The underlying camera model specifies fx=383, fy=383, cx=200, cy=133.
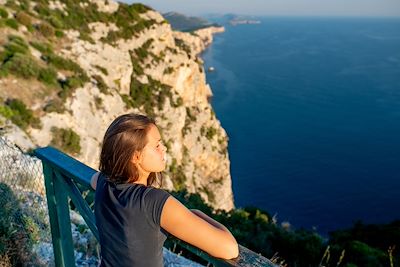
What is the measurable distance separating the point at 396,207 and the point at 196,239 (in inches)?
1997

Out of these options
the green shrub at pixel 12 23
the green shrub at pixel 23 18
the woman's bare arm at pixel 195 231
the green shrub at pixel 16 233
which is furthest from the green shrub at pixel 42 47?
the woman's bare arm at pixel 195 231

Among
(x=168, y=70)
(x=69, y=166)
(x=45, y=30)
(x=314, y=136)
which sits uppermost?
(x=45, y=30)

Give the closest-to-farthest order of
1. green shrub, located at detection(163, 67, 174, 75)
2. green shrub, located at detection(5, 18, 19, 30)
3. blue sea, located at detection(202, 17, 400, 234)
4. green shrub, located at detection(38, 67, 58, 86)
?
green shrub, located at detection(38, 67, 58, 86) < green shrub, located at detection(5, 18, 19, 30) < green shrub, located at detection(163, 67, 174, 75) < blue sea, located at detection(202, 17, 400, 234)

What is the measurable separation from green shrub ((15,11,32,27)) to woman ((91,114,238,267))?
25028mm

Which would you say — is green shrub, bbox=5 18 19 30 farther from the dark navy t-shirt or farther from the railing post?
the dark navy t-shirt

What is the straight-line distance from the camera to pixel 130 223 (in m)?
1.76

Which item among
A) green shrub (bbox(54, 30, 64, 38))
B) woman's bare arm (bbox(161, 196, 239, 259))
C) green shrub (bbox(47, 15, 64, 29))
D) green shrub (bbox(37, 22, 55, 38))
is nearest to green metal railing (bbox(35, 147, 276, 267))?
woman's bare arm (bbox(161, 196, 239, 259))

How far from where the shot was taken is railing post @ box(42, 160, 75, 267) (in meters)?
2.91

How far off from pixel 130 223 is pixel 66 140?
668 inches

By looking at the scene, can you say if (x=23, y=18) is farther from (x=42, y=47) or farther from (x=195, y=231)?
(x=195, y=231)

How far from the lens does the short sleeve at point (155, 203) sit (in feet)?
5.49

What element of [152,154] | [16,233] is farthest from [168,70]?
[152,154]

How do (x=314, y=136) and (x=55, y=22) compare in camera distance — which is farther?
(x=314, y=136)

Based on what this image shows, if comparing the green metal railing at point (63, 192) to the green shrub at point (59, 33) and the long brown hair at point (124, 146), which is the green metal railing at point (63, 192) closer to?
the long brown hair at point (124, 146)
